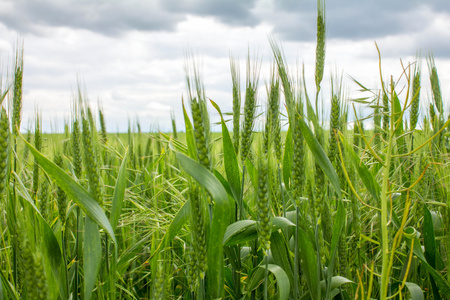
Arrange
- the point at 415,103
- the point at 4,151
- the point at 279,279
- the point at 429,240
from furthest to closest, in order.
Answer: the point at 415,103, the point at 429,240, the point at 279,279, the point at 4,151

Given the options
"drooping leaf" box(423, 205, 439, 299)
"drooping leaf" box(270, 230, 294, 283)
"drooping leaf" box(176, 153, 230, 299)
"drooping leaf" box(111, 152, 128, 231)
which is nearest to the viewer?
"drooping leaf" box(176, 153, 230, 299)

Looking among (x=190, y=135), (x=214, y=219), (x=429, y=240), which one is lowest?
(x=429, y=240)

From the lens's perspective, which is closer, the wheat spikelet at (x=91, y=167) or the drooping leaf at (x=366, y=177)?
the wheat spikelet at (x=91, y=167)

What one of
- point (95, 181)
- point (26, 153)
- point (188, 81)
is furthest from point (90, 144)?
point (26, 153)

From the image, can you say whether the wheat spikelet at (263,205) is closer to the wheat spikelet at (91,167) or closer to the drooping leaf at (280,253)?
the drooping leaf at (280,253)

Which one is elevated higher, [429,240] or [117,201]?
[117,201]

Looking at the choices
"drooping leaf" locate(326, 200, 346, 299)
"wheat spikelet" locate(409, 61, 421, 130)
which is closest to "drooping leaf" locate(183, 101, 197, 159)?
"drooping leaf" locate(326, 200, 346, 299)

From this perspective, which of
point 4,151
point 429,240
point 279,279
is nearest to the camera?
point 4,151

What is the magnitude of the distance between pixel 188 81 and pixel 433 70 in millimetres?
2474

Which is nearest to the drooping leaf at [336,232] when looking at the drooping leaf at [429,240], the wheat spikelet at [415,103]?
the drooping leaf at [429,240]

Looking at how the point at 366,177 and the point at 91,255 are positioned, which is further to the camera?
the point at 366,177

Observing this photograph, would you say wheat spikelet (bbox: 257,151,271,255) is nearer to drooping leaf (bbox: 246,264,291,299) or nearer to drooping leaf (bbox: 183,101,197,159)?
drooping leaf (bbox: 246,264,291,299)

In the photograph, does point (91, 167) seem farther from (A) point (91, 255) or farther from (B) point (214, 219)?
(B) point (214, 219)

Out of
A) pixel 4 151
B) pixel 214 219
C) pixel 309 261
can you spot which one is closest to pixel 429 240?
pixel 309 261
